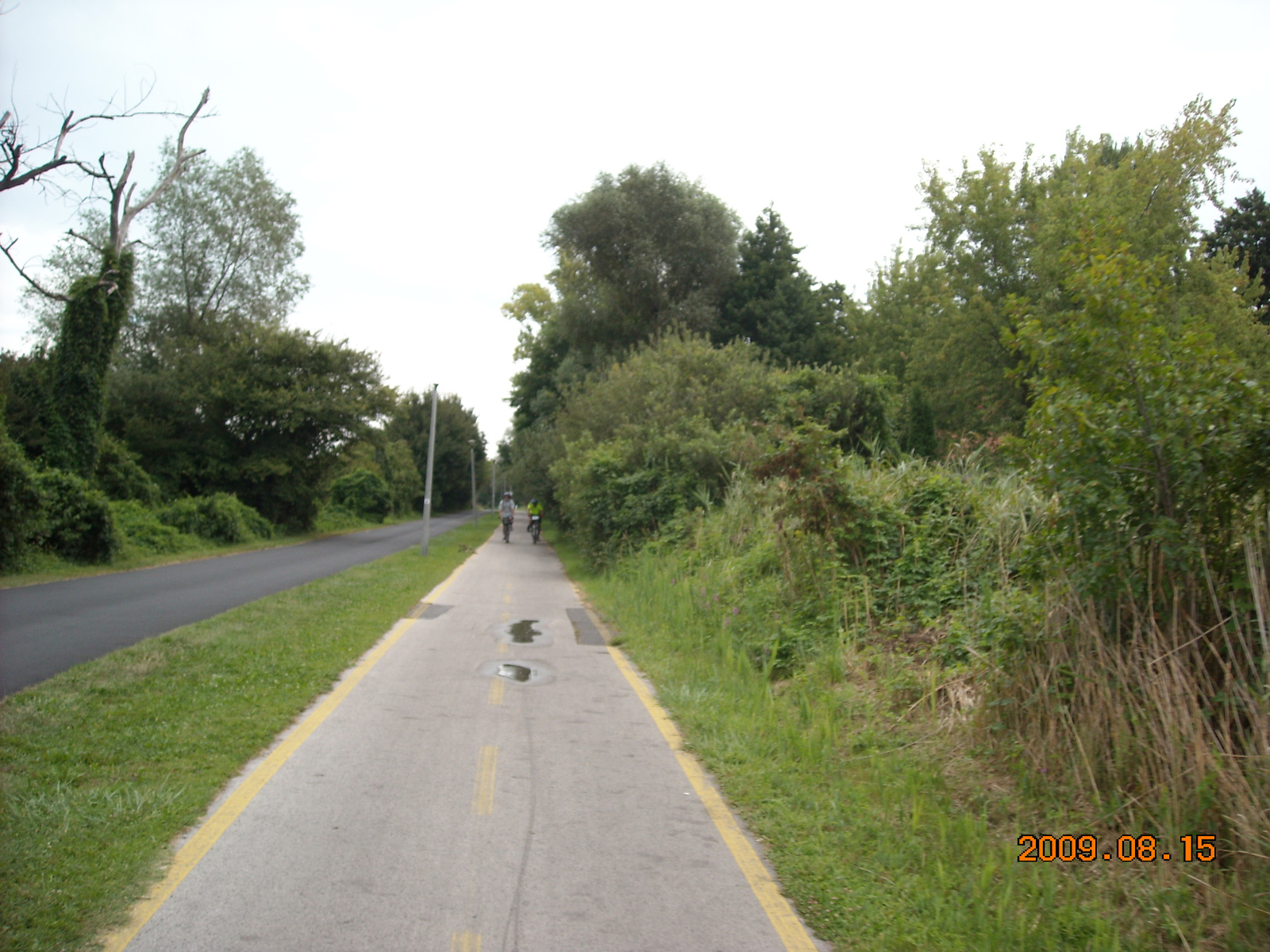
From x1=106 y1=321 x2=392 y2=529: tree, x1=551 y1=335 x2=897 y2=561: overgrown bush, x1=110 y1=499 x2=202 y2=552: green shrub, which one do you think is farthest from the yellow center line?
x1=106 y1=321 x2=392 y2=529: tree

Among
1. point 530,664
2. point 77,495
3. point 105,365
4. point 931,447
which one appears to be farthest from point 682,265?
point 530,664

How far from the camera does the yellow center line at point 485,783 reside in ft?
16.7

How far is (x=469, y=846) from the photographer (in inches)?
178

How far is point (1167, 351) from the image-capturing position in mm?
4973

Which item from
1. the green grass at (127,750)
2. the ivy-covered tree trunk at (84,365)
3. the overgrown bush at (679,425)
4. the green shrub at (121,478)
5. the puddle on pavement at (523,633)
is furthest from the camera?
the green shrub at (121,478)

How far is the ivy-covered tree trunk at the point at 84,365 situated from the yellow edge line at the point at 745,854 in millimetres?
22790

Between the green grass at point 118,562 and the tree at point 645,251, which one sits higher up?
the tree at point 645,251

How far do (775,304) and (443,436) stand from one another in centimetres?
4839

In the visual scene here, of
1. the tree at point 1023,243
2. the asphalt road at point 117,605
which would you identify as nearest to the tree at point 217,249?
the asphalt road at point 117,605

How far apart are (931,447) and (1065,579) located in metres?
22.8

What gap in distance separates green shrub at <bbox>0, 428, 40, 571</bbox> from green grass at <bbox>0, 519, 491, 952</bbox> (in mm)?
8294

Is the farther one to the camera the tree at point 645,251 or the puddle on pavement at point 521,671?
the tree at point 645,251

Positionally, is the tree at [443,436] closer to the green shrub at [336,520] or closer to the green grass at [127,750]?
the green shrub at [336,520]

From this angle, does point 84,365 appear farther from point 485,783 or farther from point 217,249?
point 485,783
